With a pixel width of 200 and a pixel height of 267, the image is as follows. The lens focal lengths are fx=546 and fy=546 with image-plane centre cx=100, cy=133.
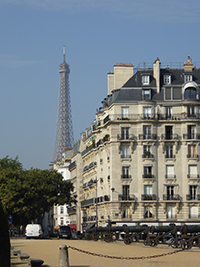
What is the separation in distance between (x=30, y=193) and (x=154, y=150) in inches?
675

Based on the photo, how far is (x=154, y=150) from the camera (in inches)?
2771

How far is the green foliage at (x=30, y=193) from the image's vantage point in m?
70.1

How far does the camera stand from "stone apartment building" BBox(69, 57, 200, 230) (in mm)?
69000

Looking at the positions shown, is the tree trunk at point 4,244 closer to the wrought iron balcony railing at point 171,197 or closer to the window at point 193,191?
the wrought iron balcony railing at point 171,197

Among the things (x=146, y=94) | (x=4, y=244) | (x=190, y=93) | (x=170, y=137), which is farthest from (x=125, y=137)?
(x=4, y=244)

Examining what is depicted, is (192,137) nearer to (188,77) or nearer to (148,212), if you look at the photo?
(188,77)

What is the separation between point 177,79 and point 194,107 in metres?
5.50

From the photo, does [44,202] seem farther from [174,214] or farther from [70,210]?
[70,210]

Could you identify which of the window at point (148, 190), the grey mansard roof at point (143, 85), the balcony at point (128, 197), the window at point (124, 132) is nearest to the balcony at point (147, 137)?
the window at point (124, 132)

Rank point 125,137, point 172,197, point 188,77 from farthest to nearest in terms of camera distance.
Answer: point 188,77, point 125,137, point 172,197

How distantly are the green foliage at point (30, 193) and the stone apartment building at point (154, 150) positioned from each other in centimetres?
706

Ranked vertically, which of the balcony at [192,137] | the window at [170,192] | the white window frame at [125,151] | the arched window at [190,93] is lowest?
the window at [170,192]

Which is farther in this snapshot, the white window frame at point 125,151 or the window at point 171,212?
the white window frame at point 125,151

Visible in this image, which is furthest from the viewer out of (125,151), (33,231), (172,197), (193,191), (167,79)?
(167,79)
